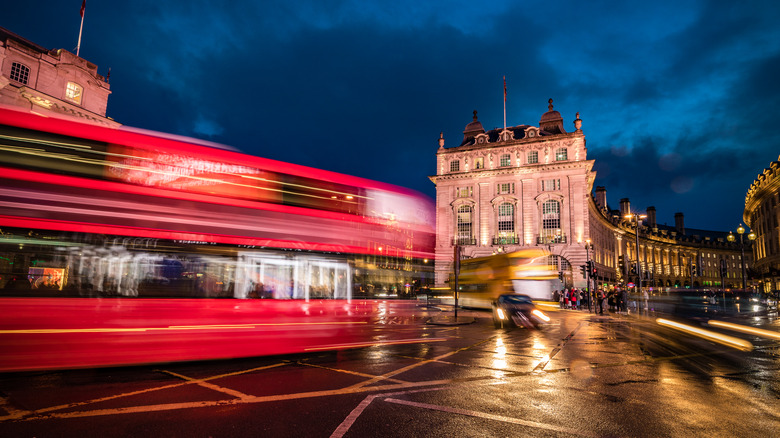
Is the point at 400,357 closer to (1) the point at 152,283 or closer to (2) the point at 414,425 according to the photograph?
(2) the point at 414,425

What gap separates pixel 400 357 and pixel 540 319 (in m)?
9.51

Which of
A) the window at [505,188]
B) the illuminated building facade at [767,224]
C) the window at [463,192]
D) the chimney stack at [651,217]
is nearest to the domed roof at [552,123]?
the window at [505,188]

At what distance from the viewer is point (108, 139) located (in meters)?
6.95

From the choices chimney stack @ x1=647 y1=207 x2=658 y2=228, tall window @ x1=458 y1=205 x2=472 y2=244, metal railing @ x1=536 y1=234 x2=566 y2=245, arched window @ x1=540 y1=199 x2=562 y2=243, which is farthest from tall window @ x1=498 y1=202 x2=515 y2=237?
chimney stack @ x1=647 y1=207 x2=658 y2=228

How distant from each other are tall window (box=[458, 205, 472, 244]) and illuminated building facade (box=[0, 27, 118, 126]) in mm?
41887

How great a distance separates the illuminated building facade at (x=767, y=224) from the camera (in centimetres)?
5648

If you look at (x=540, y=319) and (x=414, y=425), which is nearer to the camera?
(x=414, y=425)

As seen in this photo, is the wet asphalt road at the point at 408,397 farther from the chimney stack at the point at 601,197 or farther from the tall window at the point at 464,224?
the chimney stack at the point at 601,197

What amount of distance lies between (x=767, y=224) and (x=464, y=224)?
154 ft

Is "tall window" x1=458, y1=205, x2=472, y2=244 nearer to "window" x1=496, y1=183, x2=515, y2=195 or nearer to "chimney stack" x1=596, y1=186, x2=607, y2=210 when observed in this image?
"window" x1=496, y1=183, x2=515, y2=195

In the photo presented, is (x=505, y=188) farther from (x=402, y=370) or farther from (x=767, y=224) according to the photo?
(x=402, y=370)

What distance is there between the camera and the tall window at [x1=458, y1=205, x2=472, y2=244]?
5747cm

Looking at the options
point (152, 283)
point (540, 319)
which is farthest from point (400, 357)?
point (540, 319)

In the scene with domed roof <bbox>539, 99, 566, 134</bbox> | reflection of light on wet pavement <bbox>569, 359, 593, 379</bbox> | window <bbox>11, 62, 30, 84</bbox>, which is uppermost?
domed roof <bbox>539, 99, 566, 134</bbox>
